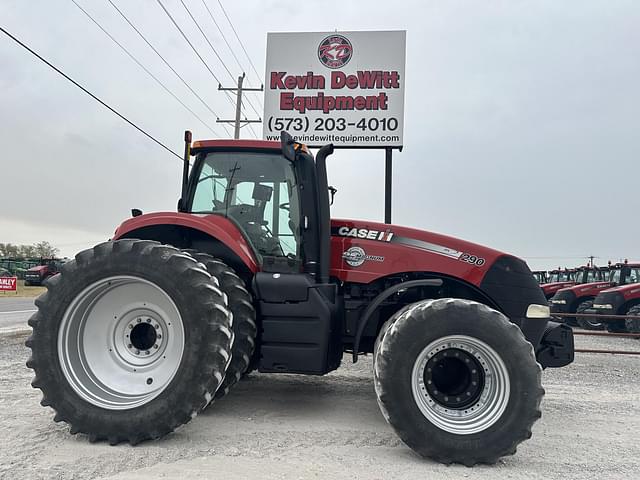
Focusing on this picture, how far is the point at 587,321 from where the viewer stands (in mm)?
14836

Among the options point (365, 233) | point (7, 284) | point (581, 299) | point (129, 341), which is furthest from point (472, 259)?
point (7, 284)

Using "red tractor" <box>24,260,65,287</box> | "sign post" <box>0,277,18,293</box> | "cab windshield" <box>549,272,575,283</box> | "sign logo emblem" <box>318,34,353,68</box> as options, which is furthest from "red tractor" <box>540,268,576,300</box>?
"red tractor" <box>24,260,65,287</box>

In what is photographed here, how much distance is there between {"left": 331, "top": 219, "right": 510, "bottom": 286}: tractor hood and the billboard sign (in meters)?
7.89

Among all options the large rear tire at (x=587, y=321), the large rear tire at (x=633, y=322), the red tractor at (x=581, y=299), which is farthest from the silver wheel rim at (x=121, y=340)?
the red tractor at (x=581, y=299)

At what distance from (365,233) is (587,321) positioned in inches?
511

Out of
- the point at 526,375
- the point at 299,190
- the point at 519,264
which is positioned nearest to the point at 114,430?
the point at 299,190

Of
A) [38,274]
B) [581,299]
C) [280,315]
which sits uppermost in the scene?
[38,274]

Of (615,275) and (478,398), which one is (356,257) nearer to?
(478,398)

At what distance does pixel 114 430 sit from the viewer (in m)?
3.52

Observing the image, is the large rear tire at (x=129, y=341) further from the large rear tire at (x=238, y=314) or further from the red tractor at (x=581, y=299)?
the red tractor at (x=581, y=299)

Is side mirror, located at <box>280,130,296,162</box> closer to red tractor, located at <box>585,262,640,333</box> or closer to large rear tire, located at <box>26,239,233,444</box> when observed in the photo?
large rear tire, located at <box>26,239,233,444</box>

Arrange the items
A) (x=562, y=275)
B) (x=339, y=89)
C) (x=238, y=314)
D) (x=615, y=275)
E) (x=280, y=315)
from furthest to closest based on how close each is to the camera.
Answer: (x=562, y=275), (x=615, y=275), (x=339, y=89), (x=280, y=315), (x=238, y=314)

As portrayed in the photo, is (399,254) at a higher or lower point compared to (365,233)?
lower

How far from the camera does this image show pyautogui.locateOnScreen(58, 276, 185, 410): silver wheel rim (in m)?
3.81
